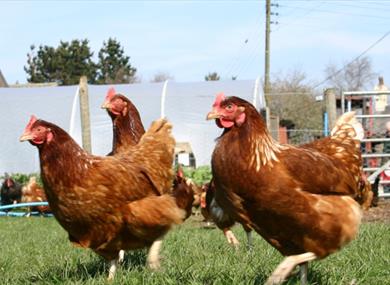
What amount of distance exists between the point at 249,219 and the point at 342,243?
26.3 inches

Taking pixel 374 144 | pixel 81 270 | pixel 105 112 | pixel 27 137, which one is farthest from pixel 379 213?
pixel 105 112

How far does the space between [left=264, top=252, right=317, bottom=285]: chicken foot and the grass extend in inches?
11.5

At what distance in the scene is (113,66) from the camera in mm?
55625

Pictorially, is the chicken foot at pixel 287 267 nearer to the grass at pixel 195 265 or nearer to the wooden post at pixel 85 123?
the grass at pixel 195 265

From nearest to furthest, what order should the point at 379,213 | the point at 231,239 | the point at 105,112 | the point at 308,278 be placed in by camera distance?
the point at 308,278
the point at 231,239
the point at 379,213
the point at 105,112

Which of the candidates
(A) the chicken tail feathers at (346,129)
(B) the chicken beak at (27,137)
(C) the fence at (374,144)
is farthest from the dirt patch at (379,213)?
(B) the chicken beak at (27,137)

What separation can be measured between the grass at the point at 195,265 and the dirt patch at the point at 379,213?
3.81m

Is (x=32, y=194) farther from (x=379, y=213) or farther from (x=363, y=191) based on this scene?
(x=363, y=191)

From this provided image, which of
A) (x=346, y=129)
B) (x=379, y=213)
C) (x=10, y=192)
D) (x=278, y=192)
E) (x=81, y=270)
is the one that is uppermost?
(x=346, y=129)

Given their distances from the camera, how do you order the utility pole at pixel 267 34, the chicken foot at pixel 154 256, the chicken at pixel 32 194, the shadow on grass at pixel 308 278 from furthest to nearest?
A: the utility pole at pixel 267 34, the chicken at pixel 32 194, the chicken foot at pixel 154 256, the shadow on grass at pixel 308 278

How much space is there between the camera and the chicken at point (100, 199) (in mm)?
4355

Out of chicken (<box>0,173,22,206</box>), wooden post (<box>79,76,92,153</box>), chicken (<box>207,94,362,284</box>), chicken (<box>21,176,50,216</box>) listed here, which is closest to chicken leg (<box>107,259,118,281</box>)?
chicken (<box>207,94,362,284</box>)

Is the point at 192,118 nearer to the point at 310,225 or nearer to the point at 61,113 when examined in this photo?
the point at 61,113

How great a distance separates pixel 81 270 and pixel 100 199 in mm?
941
